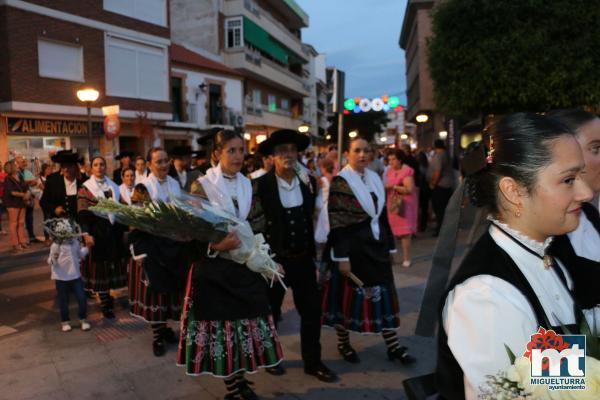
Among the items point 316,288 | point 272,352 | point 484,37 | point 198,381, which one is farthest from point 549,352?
point 484,37

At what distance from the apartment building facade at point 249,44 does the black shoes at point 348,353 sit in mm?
23807

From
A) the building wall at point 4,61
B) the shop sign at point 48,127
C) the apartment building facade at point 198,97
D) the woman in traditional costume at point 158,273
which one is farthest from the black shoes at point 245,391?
the apartment building facade at point 198,97

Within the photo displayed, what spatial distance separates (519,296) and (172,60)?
2564 centimetres

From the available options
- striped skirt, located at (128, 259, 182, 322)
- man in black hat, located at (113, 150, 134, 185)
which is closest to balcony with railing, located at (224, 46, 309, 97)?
man in black hat, located at (113, 150, 134, 185)

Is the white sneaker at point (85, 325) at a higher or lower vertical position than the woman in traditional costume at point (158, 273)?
lower

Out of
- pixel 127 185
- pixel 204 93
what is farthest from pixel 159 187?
pixel 204 93

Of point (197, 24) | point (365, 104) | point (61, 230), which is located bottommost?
point (61, 230)

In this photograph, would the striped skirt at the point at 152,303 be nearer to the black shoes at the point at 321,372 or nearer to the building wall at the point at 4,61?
the black shoes at the point at 321,372

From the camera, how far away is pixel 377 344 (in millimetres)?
4816

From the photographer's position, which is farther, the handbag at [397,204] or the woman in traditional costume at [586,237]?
the handbag at [397,204]

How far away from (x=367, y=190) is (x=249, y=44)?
30163mm

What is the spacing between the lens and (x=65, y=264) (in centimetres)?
531

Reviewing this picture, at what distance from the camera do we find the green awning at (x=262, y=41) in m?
31.9

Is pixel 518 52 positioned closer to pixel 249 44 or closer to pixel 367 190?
pixel 367 190
